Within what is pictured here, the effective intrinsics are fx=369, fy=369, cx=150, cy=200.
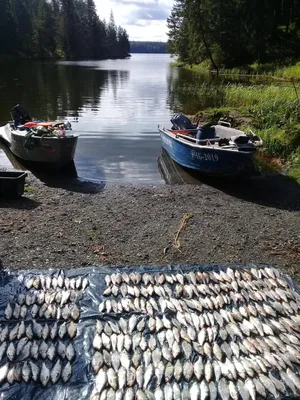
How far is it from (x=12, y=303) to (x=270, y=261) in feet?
15.3

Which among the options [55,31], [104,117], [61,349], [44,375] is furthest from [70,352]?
[55,31]

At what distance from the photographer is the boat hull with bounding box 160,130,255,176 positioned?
11148mm

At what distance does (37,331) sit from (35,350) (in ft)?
1.11

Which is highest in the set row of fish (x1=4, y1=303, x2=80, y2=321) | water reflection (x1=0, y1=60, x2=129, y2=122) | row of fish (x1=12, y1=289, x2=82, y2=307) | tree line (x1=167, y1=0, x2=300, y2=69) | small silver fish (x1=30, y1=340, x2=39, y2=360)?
tree line (x1=167, y1=0, x2=300, y2=69)

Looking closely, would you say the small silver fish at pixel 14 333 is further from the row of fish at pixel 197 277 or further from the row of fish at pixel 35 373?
the row of fish at pixel 197 277

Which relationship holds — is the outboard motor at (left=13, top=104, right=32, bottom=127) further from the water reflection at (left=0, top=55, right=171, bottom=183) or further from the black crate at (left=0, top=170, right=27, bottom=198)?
the black crate at (left=0, top=170, right=27, bottom=198)

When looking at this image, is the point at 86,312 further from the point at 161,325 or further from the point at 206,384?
the point at 206,384

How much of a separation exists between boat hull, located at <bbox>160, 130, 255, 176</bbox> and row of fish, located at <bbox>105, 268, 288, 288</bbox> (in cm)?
520

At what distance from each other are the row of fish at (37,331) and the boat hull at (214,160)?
25.0 feet

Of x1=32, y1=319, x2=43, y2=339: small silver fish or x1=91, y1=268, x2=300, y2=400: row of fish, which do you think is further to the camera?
x1=32, y1=319, x2=43, y2=339: small silver fish

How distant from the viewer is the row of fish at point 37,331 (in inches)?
194

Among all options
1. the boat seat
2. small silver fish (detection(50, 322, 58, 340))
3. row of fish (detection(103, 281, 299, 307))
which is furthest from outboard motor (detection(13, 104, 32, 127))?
small silver fish (detection(50, 322, 58, 340))

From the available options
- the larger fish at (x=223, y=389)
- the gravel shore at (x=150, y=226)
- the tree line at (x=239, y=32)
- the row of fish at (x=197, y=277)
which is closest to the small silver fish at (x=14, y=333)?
the row of fish at (x=197, y=277)

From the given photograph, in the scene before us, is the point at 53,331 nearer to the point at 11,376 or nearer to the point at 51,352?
the point at 51,352
